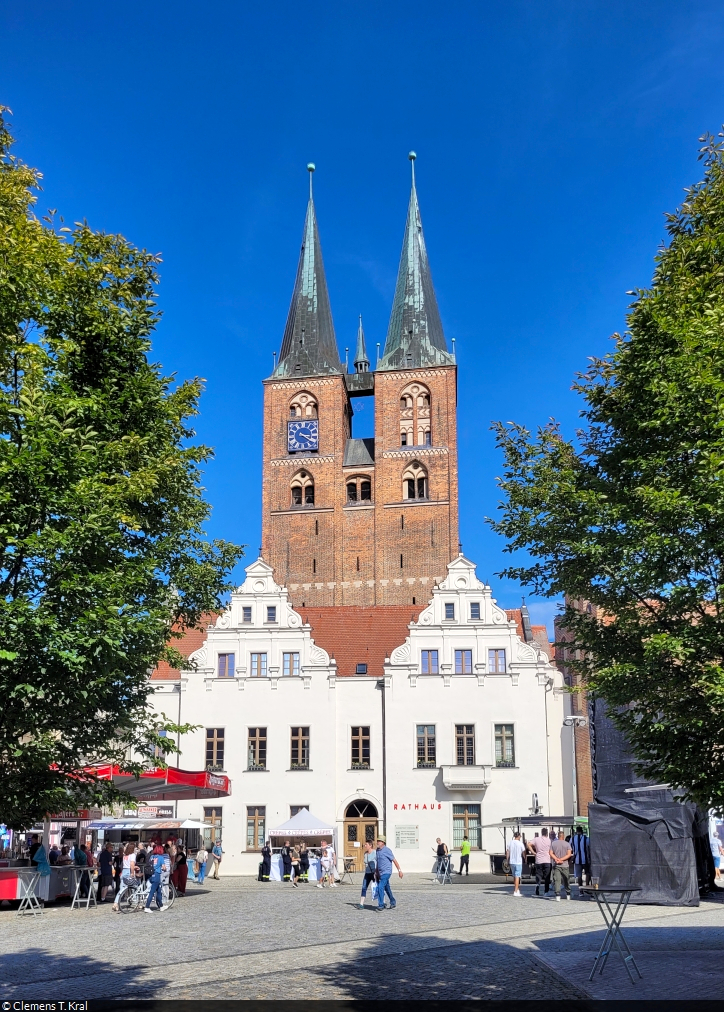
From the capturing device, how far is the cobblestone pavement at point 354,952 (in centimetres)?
1100

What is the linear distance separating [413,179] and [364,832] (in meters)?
54.5

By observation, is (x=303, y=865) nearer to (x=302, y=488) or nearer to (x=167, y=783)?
(x=167, y=783)

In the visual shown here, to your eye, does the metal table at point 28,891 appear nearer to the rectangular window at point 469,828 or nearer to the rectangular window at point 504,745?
the rectangular window at point 469,828

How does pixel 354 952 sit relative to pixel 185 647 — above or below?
below

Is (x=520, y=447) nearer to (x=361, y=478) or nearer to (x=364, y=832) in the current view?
(x=364, y=832)

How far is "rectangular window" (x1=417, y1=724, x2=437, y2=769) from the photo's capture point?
37.8 m

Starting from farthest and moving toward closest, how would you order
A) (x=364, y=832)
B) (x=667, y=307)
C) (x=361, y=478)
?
(x=361, y=478)
(x=364, y=832)
(x=667, y=307)

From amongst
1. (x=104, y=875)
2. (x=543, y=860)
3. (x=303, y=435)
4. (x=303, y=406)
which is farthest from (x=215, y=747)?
(x=303, y=406)

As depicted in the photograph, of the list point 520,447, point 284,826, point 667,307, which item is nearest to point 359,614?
point 284,826

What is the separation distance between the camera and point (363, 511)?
218ft

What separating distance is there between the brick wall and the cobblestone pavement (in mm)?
42157

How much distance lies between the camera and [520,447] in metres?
13.8

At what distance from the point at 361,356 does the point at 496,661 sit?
158 feet

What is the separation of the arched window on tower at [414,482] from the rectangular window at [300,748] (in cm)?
2983
